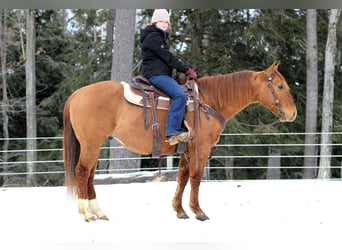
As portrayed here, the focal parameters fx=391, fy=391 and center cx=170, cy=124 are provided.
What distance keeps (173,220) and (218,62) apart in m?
6.16

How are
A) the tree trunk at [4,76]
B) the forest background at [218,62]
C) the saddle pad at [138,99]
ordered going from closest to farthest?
the saddle pad at [138,99] → the forest background at [218,62] → the tree trunk at [4,76]

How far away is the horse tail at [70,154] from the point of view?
12.3 feet

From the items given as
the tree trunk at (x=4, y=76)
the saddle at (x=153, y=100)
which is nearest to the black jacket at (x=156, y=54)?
the saddle at (x=153, y=100)

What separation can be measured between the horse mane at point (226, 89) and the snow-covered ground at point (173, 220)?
1.18m

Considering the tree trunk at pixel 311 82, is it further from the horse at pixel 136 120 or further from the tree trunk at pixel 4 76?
the tree trunk at pixel 4 76

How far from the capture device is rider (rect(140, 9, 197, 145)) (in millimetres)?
3541

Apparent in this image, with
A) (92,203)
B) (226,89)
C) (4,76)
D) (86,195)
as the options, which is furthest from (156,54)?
(4,76)

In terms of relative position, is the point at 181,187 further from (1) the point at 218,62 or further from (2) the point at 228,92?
(1) the point at 218,62

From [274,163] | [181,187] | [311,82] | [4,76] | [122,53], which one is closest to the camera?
[181,187]

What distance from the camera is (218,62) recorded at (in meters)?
9.38

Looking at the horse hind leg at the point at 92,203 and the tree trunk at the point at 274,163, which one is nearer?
the horse hind leg at the point at 92,203

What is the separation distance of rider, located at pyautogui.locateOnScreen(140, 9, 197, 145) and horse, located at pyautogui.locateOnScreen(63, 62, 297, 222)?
0.54 feet

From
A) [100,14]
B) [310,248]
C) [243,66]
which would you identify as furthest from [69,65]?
[310,248]

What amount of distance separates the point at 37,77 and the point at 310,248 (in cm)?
1117
